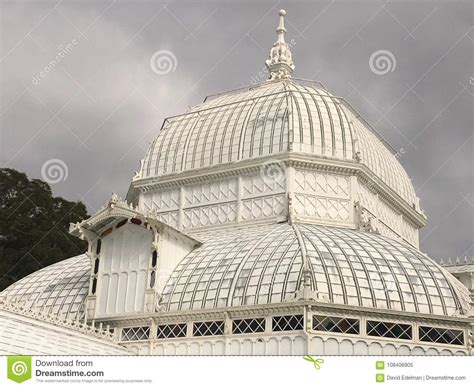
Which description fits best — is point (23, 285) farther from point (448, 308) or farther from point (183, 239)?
point (448, 308)

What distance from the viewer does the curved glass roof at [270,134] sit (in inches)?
1914

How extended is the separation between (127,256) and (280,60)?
926 inches

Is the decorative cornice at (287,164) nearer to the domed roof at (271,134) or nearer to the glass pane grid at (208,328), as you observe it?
the domed roof at (271,134)

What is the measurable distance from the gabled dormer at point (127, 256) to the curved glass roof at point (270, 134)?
9.15 m

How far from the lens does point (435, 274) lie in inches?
1484

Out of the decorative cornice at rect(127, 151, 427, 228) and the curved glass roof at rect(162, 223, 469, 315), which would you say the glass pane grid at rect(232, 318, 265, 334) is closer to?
the curved glass roof at rect(162, 223, 469, 315)

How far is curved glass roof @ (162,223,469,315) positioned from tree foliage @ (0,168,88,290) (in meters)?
32.2

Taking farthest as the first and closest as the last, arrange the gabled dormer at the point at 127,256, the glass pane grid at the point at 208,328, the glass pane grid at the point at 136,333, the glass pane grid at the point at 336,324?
1. the gabled dormer at the point at 127,256
2. the glass pane grid at the point at 136,333
3. the glass pane grid at the point at 208,328
4. the glass pane grid at the point at 336,324

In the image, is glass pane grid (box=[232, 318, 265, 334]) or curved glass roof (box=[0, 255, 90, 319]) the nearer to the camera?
glass pane grid (box=[232, 318, 265, 334])

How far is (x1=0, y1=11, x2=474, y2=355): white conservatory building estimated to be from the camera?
3459 centimetres

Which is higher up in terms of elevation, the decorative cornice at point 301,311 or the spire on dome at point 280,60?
the spire on dome at point 280,60

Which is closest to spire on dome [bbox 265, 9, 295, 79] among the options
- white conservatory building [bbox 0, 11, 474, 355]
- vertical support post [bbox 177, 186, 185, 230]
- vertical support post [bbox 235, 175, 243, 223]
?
white conservatory building [bbox 0, 11, 474, 355]

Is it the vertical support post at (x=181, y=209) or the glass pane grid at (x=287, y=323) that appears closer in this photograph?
the glass pane grid at (x=287, y=323)

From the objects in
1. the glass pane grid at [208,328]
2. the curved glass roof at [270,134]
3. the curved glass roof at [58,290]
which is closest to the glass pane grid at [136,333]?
the glass pane grid at [208,328]
